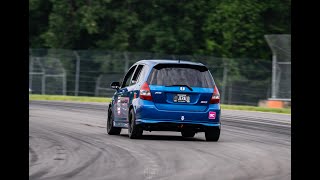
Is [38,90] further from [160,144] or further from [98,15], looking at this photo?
[160,144]

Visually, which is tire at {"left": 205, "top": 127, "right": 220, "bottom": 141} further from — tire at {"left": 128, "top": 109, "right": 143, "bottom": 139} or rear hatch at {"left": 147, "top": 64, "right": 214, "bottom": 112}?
tire at {"left": 128, "top": 109, "right": 143, "bottom": 139}

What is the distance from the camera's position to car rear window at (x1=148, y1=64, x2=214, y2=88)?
18.2 meters

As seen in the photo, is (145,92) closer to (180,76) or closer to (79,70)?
(180,76)

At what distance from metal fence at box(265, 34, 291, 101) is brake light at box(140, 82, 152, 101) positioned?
2184cm

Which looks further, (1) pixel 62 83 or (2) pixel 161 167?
(1) pixel 62 83

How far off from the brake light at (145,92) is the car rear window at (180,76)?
127 mm

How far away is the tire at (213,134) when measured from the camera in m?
18.4

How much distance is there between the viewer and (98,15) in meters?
53.5

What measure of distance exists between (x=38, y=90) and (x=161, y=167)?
122ft

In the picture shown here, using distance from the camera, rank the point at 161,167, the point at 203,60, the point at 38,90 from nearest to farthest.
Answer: the point at 161,167 < the point at 203,60 < the point at 38,90

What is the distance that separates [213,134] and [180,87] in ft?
4.01

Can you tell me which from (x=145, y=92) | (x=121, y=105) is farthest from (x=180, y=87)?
(x=121, y=105)
